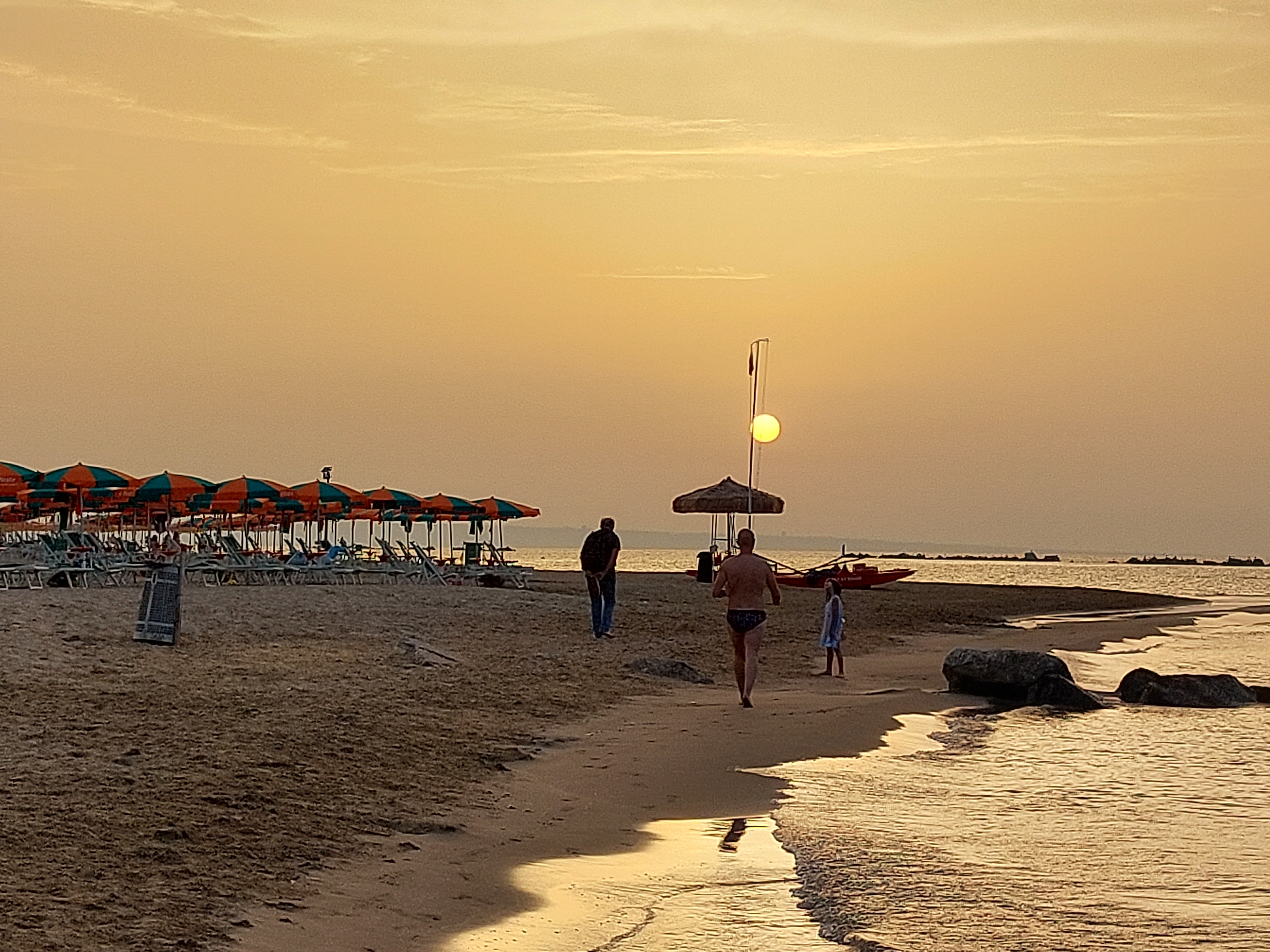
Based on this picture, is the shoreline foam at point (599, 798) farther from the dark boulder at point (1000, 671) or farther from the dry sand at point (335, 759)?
the dark boulder at point (1000, 671)

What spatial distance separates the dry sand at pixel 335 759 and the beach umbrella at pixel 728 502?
18476 mm

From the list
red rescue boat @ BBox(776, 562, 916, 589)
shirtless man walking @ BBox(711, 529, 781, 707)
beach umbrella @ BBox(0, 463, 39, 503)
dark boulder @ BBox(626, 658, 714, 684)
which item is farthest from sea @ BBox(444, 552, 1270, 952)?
red rescue boat @ BBox(776, 562, 916, 589)

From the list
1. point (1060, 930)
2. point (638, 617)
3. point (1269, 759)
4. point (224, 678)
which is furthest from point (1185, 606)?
point (1060, 930)

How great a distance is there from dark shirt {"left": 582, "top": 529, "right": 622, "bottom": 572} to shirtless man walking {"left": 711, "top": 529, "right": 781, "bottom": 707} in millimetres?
6287

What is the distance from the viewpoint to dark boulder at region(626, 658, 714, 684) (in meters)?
17.4

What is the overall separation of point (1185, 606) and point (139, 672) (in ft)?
157

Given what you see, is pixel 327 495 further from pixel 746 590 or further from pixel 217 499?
pixel 746 590

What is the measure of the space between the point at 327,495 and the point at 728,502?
1084 centimetres

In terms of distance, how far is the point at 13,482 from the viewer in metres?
28.6

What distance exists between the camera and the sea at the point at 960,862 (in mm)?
6402

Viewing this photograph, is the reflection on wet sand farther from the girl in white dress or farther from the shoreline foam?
the girl in white dress

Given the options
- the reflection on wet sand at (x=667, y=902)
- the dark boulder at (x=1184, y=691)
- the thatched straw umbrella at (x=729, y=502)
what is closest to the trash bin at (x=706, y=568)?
the thatched straw umbrella at (x=729, y=502)

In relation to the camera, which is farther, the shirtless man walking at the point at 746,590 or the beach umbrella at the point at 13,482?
the beach umbrella at the point at 13,482

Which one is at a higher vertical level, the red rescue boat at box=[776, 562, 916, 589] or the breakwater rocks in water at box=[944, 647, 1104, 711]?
the red rescue boat at box=[776, 562, 916, 589]
